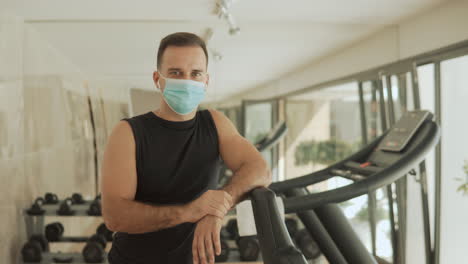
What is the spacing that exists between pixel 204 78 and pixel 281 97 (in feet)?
9.29

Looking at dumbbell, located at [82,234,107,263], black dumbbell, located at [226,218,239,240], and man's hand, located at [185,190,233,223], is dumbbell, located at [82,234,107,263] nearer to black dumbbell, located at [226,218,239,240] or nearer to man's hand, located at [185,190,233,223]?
black dumbbell, located at [226,218,239,240]

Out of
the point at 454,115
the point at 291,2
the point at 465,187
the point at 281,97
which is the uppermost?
the point at 291,2

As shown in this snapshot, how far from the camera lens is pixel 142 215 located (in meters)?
1.18

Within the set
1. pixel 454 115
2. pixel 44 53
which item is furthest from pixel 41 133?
pixel 454 115

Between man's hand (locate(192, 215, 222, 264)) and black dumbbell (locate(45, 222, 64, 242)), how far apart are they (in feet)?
8.93

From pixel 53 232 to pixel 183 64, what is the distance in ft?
8.68

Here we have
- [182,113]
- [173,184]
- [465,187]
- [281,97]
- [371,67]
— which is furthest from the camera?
[281,97]

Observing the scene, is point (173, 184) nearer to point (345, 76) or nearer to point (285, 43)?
point (285, 43)

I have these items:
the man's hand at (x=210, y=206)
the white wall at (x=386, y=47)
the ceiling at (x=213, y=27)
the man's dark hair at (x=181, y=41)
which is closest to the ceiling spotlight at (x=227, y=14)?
the ceiling at (x=213, y=27)

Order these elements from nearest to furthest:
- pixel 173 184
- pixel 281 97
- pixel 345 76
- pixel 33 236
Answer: pixel 173 184
pixel 33 236
pixel 345 76
pixel 281 97

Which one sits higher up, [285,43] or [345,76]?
[285,43]

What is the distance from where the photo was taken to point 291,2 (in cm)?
280

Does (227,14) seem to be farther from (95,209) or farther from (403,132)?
(95,209)

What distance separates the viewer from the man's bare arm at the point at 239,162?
124 cm
